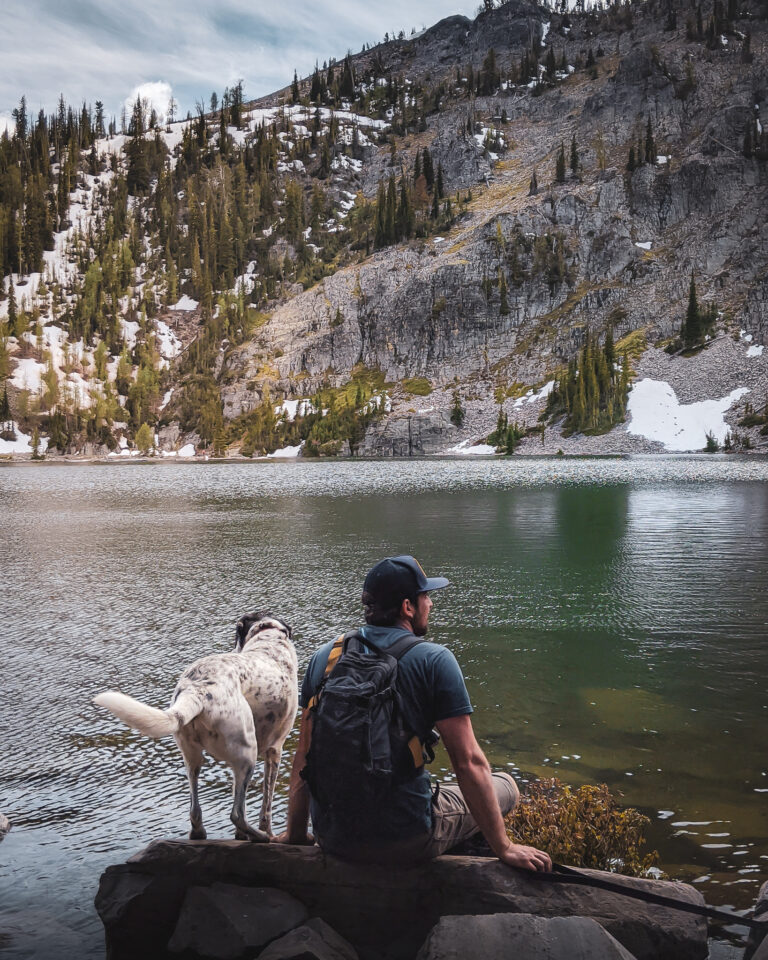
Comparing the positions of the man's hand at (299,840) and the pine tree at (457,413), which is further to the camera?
the pine tree at (457,413)

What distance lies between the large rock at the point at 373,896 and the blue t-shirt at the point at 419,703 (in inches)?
17.5

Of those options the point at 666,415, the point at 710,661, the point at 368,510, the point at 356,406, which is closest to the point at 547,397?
the point at 666,415

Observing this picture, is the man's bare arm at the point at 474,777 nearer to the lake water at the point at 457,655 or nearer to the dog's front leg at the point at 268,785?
the lake water at the point at 457,655

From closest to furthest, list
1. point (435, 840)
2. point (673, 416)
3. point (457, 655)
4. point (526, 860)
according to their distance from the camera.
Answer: point (526, 860) < point (435, 840) < point (457, 655) < point (673, 416)

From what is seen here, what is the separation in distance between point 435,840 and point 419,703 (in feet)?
3.69

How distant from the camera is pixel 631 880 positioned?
192 inches

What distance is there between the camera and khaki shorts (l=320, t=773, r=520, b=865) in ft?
15.8

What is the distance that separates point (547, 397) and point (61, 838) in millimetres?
167726

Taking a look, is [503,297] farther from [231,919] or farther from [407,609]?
[231,919]

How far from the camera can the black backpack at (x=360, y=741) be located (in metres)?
4.48

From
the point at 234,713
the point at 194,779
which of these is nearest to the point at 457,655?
the point at 194,779

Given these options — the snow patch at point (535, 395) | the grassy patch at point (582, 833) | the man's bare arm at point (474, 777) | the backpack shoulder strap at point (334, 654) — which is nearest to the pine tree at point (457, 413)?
the snow patch at point (535, 395)

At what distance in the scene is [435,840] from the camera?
4.96 metres

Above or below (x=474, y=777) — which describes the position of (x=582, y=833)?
below
